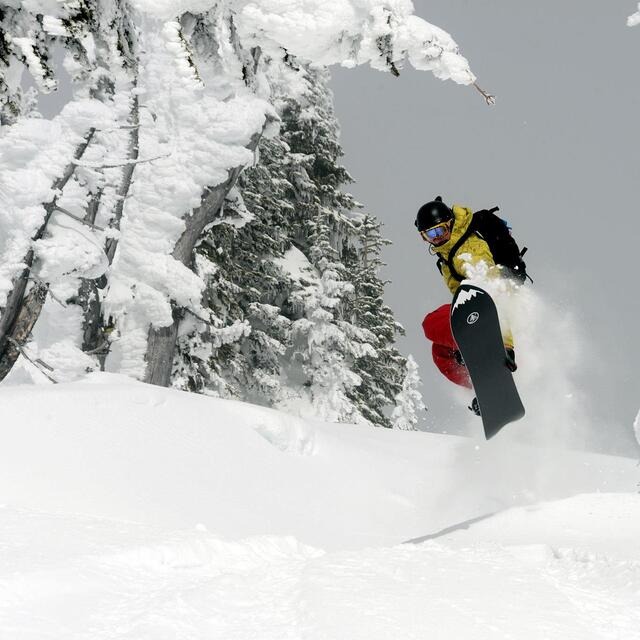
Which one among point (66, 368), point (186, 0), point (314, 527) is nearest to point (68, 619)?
point (314, 527)

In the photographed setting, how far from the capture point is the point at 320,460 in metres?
6.88

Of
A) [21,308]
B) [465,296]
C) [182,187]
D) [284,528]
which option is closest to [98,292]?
[182,187]

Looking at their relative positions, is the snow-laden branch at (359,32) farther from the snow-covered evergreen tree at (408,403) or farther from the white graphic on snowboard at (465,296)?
the snow-covered evergreen tree at (408,403)

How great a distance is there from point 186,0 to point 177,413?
373 cm

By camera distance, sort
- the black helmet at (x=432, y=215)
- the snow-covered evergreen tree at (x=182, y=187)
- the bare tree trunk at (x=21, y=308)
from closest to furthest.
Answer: the snow-covered evergreen tree at (x=182, y=187) < the black helmet at (x=432, y=215) < the bare tree trunk at (x=21, y=308)

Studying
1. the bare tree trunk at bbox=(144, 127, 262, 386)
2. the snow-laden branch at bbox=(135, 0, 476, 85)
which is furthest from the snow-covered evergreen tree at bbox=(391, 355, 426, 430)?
the snow-laden branch at bbox=(135, 0, 476, 85)

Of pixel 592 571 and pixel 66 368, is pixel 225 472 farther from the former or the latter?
pixel 66 368

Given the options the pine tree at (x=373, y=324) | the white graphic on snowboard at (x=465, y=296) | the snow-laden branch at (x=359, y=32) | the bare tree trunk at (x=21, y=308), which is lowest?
the bare tree trunk at (x=21, y=308)

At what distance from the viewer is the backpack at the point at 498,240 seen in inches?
279

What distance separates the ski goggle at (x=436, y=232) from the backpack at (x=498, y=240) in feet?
0.74

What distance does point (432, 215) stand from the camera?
7.01 metres

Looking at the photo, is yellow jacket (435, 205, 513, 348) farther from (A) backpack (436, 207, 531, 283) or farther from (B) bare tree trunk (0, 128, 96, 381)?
(B) bare tree trunk (0, 128, 96, 381)

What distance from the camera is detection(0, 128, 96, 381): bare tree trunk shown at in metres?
7.70

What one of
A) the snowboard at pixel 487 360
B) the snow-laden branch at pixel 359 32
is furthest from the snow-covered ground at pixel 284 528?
the snow-laden branch at pixel 359 32
